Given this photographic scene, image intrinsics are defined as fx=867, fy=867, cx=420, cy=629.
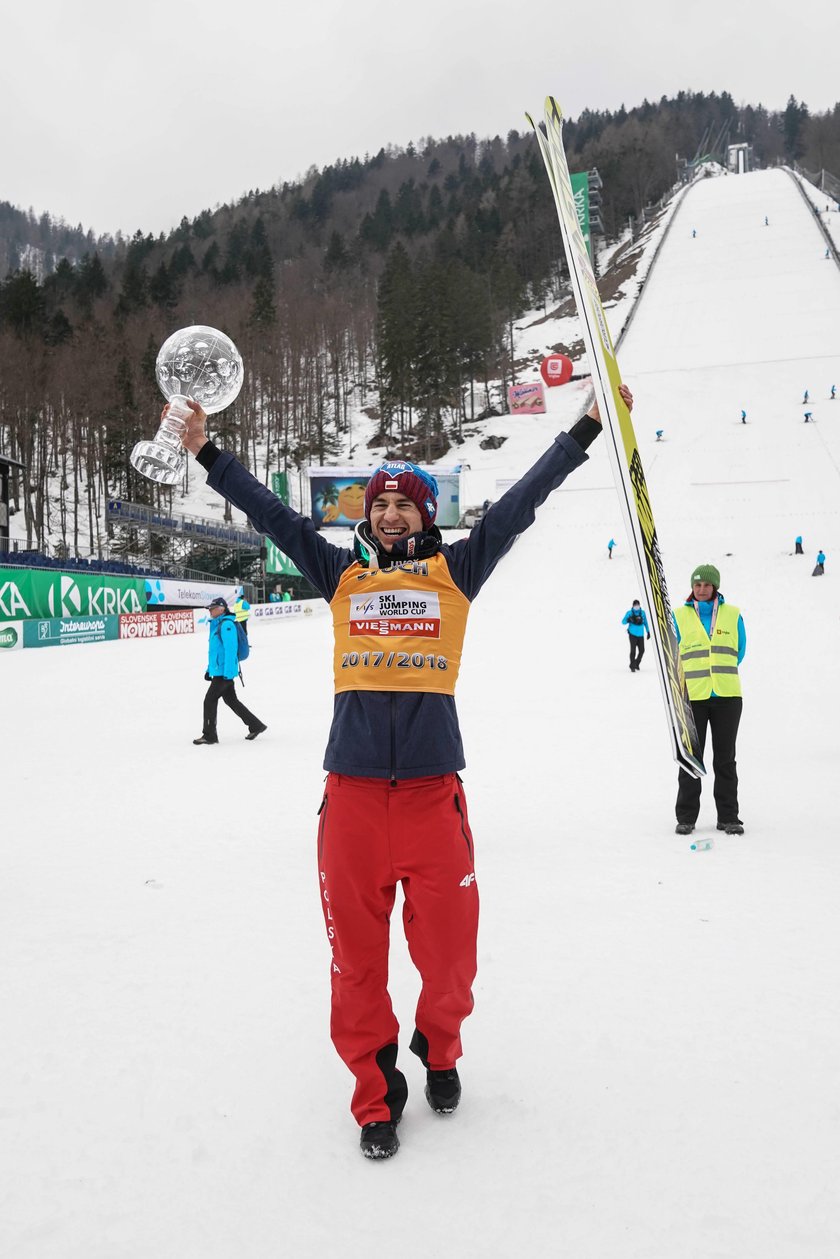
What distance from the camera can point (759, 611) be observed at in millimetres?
21312

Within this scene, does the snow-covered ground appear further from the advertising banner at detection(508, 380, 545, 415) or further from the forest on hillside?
the advertising banner at detection(508, 380, 545, 415)

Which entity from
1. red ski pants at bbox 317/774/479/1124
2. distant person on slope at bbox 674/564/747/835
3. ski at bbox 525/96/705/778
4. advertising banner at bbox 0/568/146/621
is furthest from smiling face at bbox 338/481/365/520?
red ski pants at bbox 317/774/479/1124

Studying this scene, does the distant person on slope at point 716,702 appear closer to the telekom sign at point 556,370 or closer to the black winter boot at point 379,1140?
the black winter boot at point 379,1140

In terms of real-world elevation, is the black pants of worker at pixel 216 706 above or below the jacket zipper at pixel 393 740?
below

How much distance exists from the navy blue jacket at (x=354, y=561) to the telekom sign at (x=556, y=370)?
60457mm

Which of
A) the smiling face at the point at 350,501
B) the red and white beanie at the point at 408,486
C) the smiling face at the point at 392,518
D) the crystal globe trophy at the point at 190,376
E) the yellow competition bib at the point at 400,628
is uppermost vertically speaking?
the smiling face at the point at 350,501

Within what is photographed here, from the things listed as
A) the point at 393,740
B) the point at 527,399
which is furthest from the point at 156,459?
the point at 527,399

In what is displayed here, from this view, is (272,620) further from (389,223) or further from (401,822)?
(389,223)

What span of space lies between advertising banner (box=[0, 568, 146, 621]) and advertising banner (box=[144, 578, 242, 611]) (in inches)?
33.5

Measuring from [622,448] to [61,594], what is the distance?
2320cm

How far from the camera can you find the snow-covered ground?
Result: 2127 mm

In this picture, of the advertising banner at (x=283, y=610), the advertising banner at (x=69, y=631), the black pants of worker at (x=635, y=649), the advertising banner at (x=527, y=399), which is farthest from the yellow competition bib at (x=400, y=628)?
the advertising banner at (x=527, y=399)

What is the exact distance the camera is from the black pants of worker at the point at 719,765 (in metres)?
5.92

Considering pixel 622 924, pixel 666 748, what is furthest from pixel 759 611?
pixel 622 924
